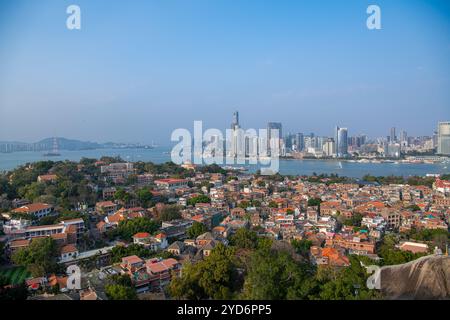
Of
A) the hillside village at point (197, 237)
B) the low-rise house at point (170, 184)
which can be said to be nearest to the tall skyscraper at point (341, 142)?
the hillside village at point (197, 237)

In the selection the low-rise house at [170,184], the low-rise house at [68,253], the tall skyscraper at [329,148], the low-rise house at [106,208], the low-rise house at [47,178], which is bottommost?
the low-rise house at [68,253]

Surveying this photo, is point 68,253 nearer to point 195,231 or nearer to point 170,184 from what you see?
point 195,231

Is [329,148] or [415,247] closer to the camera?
[415,247]

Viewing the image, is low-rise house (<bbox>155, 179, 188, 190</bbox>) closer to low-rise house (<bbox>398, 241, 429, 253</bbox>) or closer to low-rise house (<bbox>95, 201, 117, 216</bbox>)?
low-rise house (<bbox>95, 201, 117, 216</bbox>)

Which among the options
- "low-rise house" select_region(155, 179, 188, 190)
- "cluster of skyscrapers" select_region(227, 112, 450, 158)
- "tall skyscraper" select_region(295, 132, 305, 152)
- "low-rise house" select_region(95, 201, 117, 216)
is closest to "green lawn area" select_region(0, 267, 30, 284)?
"low-rise house" select_region(95, 201, 117, 216)

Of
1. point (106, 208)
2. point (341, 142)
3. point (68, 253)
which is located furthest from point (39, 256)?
point (341, 142)

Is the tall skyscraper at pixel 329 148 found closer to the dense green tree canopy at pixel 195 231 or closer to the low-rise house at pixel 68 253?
the dense green tree canopy at pixel 195 231
